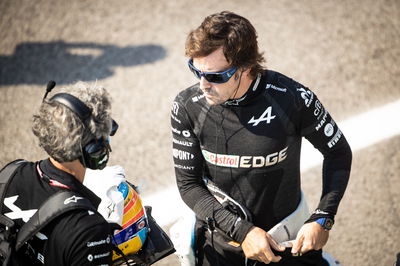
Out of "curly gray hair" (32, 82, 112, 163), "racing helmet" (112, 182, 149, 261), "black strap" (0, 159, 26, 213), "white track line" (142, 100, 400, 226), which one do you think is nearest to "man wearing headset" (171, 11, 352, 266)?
"racing helmet" (112, 182, 149, 261)

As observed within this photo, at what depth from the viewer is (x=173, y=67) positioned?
6.30m

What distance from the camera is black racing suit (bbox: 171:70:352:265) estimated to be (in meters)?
2.66

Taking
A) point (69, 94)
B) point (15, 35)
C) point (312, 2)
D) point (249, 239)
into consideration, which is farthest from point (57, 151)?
point (312, 2)

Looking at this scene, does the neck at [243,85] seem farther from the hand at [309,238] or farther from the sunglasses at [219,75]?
the hand at [309,238]

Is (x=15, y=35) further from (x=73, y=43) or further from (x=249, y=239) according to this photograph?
(x=249, y=239)

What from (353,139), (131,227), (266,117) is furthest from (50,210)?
(353,139)

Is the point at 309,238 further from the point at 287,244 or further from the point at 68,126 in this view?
the point at 68,126

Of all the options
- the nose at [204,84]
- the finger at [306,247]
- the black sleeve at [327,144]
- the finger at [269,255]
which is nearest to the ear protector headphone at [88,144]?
the nose at [204,84]

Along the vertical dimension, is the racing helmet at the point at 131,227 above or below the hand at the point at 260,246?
above

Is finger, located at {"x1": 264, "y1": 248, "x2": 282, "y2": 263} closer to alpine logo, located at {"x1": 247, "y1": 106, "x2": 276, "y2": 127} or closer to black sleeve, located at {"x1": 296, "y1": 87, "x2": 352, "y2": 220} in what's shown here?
black sleeve, located at {"x1": 296, "y1": 87, "x2": 352, "y2": 220}

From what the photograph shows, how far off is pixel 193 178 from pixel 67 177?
0.92 metres

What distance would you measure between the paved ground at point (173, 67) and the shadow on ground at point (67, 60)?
2 centimetres

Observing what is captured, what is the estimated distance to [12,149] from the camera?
212 inches

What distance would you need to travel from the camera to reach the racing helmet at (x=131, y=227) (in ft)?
9.07
